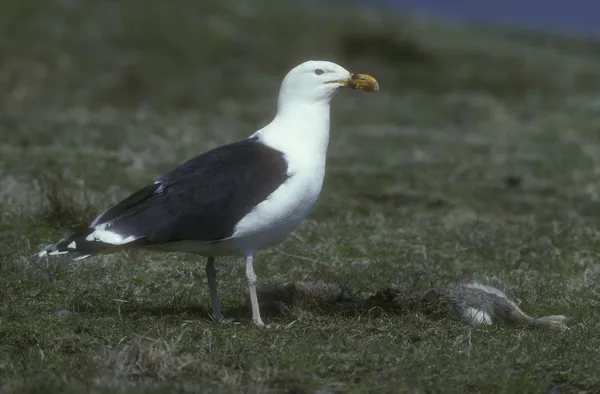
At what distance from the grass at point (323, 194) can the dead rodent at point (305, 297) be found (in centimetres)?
36

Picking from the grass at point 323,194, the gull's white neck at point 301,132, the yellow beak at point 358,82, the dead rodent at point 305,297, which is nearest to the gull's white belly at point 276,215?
the gull's white neck at point 301,132

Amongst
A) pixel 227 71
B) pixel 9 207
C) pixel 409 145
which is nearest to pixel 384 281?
pixel 9 207

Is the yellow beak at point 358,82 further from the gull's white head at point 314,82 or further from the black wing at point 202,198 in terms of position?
the black wing at point 202,198

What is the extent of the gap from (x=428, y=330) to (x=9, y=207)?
424 cm

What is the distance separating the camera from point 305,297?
269 inches

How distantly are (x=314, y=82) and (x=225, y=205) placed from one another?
110 centimetres

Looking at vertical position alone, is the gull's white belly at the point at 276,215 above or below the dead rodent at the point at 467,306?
above

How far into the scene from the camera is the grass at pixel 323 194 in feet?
18.2

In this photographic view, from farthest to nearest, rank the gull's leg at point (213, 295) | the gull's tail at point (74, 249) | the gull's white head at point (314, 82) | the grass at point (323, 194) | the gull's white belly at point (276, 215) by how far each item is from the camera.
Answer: the gull's white head at point (314, 82) → the gull's leg at point (213, 295) → the gull's white belly at point (276, 215) → the gull's tail at point (74, 249) → the grass at point (323, 194)

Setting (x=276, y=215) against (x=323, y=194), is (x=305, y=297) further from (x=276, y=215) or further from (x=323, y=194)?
(x=323, y=194)

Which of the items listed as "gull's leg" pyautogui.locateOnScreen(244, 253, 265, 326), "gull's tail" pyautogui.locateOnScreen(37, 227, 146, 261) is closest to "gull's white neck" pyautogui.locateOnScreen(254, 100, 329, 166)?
"gull's leg" pyautogui.locateOnScreen(244, 253, 265, 326)

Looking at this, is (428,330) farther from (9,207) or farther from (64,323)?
(9,207)

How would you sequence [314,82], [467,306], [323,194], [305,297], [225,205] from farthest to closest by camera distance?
[323,194] < [314,82] < [305,297] < [467,306] < [225,205]

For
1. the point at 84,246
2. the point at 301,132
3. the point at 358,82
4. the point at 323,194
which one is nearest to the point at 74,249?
the point at 84,246
